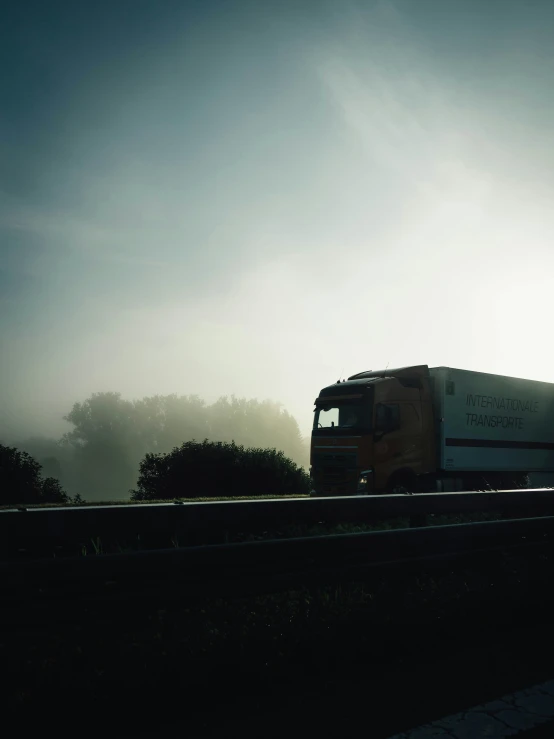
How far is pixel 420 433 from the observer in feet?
57.2

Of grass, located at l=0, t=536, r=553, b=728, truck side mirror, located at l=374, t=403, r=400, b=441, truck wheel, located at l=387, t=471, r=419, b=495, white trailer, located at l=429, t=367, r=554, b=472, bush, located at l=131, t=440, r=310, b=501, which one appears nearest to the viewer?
grass, located at l=0, t=536, r=553, b=728

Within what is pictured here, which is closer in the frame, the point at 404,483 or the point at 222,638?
the point at 222,638

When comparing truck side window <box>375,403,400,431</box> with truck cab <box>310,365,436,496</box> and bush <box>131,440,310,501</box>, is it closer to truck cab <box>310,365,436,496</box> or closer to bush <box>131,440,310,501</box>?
truck cab <box>310,365,436,496</box>

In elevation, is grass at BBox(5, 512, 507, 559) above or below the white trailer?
below

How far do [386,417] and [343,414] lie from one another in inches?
45.8

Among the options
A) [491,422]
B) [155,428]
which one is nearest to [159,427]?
[155,428]

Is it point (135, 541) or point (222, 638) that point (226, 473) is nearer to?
point (135, 541)

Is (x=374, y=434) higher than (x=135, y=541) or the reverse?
higher

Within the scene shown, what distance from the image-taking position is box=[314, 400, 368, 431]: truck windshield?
1661 cm

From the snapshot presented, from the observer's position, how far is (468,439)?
1895 cm

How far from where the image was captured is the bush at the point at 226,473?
36.2 meters

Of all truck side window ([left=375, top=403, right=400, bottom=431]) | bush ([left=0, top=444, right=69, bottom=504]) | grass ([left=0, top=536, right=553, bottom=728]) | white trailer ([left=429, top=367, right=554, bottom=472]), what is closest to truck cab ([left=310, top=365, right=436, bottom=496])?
truck side window ([left=375, top=403, right=400, bottom=431])

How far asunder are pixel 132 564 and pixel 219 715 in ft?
2.85

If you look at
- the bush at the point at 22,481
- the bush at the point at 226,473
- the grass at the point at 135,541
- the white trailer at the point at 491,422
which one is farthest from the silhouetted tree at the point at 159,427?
the grass at the point at 135,541
